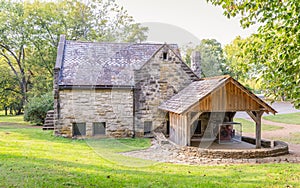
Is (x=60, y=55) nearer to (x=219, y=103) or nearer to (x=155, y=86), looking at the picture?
(x=155, y=86)

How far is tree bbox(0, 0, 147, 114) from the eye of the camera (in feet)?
108

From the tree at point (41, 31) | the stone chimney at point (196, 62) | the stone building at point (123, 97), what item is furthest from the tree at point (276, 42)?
the tree at point (41, 31)

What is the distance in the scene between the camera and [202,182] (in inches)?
301

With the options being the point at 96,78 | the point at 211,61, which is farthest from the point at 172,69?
the point at 211,61

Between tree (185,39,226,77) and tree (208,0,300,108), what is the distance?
33616mm

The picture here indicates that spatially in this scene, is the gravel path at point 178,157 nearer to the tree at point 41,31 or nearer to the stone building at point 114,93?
the stone building at point 114,93

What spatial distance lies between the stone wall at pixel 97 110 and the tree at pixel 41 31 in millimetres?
18381

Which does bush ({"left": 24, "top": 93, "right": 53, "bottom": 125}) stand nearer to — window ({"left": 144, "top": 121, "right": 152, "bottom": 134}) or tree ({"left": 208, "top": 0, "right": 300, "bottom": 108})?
window ({"left": 144, "top": 121, "right": 152, "bottom": 134})

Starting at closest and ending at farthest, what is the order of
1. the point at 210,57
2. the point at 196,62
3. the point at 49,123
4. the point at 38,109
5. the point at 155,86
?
the point at 155,86
the point at 49,123
the point at 196,62
the point at 38,109
the point at 210,57

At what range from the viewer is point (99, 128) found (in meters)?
17.9

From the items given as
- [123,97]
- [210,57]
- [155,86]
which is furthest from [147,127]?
[210,57]

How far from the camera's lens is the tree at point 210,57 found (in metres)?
41.8

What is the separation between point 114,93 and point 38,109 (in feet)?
34.2

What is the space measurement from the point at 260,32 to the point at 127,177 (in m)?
5.12
